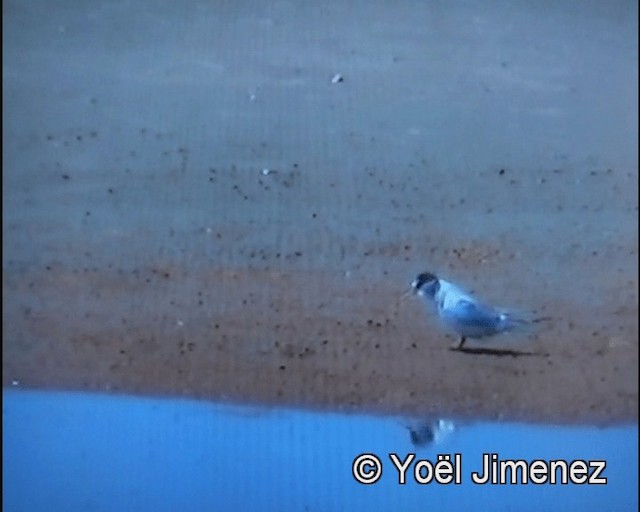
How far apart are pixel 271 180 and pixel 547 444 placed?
0.60 meters

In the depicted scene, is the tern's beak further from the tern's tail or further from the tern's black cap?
the tern's tail

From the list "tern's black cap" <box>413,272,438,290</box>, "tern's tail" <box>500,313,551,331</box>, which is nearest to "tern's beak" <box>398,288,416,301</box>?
"tern's black cap" <box>413,272,438,290</box>

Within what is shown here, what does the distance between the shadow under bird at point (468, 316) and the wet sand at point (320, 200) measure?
0.08ft

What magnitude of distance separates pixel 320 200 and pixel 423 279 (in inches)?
8.1

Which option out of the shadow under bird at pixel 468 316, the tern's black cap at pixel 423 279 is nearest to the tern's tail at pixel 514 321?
the shadow under bird at pixel 468 316

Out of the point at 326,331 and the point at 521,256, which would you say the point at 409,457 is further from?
the point at 521,256

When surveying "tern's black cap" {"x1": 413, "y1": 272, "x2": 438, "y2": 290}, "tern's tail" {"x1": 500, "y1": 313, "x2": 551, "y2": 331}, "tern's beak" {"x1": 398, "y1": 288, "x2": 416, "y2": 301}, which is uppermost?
"tern's black cap" {"x1": 413, "y1": 272, "x2": 438, "y2": 290}

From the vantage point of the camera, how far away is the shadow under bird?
1.61 meters

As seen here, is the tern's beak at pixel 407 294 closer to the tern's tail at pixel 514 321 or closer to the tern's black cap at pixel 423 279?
the tern's black cap at pixel 423 279

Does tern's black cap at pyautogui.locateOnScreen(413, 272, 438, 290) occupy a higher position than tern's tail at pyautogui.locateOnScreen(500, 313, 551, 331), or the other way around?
tern's black cap at pyautogui.locateOnScreen(413, 272, 438, 290)

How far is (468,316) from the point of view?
1.62m

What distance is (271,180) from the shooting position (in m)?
1.74

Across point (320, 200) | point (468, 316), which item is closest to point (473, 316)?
point (468, 316)

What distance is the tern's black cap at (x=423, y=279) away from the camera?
1.66 m
